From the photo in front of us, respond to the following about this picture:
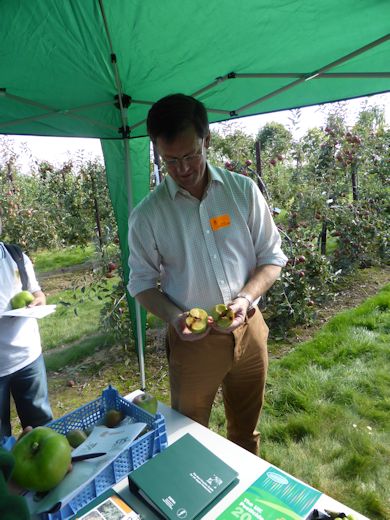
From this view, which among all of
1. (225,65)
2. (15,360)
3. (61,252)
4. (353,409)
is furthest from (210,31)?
(61,252)

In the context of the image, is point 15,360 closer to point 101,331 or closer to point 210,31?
point 210,31

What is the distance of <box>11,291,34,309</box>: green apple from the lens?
202 centimetres

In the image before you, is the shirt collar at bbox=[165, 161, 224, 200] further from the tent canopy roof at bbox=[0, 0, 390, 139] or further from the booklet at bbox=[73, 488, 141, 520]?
the booklet at bbox=[73, 488, 141, 520]

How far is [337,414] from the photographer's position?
266cm

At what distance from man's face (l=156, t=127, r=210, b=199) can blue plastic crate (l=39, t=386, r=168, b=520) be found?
3.11ft

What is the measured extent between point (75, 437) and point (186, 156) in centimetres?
114

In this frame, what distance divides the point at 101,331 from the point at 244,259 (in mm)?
3144

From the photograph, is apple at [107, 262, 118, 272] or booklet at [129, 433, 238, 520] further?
apple at [107, 262, 118, 272]

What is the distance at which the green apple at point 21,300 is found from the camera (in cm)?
202

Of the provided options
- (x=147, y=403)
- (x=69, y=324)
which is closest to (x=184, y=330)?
(x=147, y=403)

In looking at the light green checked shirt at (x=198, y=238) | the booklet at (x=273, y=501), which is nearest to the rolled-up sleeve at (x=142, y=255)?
the light green checked shirt at (x=198, y=238)

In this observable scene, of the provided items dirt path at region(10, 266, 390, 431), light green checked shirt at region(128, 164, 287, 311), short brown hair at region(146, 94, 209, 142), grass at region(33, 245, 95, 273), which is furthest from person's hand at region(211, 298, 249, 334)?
grass at region(33, 245, 95, 273)

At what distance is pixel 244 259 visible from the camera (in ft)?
5.66

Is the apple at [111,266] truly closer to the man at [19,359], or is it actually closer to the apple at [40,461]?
the man at [19,359]
